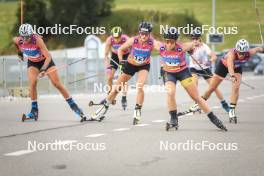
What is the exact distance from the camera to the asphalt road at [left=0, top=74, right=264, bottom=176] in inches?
411

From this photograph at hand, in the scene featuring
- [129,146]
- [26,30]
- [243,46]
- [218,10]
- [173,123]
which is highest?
[218,10]

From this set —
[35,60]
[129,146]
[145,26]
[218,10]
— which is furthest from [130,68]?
[218,10]

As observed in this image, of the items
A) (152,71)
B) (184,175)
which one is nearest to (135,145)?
(184,175)

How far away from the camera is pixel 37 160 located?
1110 cm

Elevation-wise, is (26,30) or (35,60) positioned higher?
(26,30)

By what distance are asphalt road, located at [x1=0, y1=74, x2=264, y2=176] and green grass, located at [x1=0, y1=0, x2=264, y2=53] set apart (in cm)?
5992

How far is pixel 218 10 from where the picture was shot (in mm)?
101188

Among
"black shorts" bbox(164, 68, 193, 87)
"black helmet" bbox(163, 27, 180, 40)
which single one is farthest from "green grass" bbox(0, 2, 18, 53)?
"black helmet" bbox(163, 27, 180, 40)

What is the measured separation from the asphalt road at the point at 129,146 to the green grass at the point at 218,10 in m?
59.9

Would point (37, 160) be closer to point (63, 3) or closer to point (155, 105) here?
point (155, 105)

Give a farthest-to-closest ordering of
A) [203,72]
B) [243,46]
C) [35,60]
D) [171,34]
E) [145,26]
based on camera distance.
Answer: [203,72], [243,46], [35,60], [145,26], [171,34]

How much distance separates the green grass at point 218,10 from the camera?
8434 cm

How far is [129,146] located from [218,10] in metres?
89.4

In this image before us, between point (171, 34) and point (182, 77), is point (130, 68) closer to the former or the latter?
point (182, 77)
